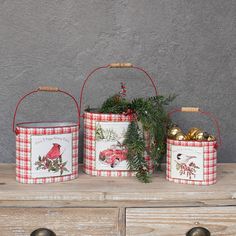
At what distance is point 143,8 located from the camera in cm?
152

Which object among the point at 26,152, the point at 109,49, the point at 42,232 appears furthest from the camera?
the point at 109,49

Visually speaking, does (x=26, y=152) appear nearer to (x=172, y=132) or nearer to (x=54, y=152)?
(x=54, y=152)

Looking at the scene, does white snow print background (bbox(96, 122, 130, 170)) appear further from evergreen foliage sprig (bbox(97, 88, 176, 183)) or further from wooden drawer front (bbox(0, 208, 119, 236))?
wooden drawer front (bbox(0, 208, 119, 236))

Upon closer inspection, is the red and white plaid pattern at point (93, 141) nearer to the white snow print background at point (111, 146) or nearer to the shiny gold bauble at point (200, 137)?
the white snow print background at point (111, 146)

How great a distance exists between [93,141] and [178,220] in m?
0.35

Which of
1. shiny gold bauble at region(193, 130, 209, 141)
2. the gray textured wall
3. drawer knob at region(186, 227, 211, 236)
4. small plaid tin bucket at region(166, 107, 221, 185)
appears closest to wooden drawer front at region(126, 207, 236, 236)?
drawer knob at region(186, 227, 211, 236)

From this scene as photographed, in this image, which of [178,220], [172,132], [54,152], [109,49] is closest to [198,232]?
[178,220]

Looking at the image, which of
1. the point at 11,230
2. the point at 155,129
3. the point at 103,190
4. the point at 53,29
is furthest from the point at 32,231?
the point at 53,29

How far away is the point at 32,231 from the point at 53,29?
0.73 meters

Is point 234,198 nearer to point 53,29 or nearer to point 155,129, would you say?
point 155,129

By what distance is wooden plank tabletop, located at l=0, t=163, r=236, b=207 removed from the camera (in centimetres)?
112

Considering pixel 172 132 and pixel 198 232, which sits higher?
pixel 172 132

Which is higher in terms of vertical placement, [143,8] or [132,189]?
[143,8]

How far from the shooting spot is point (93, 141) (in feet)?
4.26
